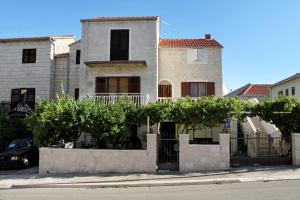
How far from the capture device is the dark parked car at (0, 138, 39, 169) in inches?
682

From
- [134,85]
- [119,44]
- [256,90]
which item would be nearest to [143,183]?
[134,85]

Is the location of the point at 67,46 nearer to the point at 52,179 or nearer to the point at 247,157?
the point at 52,179

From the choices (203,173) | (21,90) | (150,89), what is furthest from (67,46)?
(203,173)

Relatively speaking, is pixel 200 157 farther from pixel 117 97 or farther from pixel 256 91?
pixel 256 91

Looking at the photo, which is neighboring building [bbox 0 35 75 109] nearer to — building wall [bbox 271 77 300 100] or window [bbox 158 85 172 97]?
window [bbox 158 85 172 97]

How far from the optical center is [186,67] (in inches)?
914

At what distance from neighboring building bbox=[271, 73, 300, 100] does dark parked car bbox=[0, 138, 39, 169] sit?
25.6 m

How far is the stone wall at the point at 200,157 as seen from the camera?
15633 mm

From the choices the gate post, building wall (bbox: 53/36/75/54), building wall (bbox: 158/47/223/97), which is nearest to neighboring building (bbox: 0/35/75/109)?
building wall (bbox: 53/36/75/54)

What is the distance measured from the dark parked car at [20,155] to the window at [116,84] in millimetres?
5960

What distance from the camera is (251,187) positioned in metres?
11.6

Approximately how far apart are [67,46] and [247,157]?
61.5 ft

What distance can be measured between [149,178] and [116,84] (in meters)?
9.77

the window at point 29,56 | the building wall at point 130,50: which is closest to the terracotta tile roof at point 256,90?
the building wall at point 130,50
